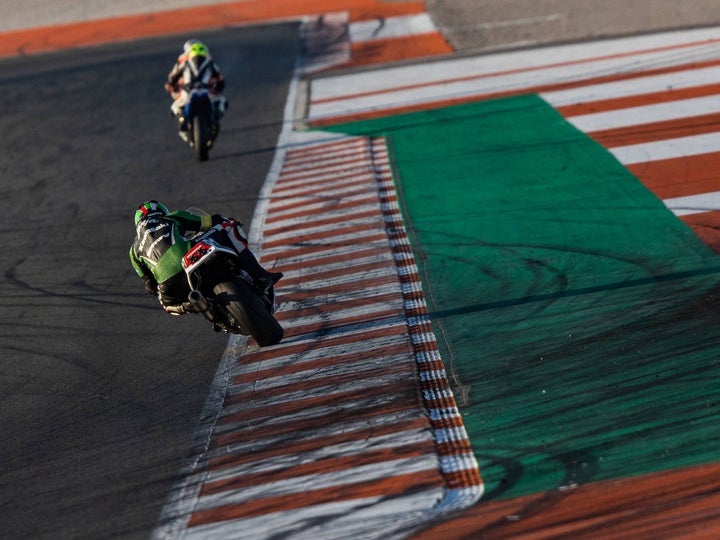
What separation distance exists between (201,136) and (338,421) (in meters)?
9.75

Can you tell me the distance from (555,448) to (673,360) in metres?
1.64

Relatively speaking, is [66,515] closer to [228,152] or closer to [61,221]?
[61,221]

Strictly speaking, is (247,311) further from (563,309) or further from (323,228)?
(323,228)

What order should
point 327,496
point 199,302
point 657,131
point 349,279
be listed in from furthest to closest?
1. point 657,131
2. point 349,279
3. point 199,302
4. point 327,496

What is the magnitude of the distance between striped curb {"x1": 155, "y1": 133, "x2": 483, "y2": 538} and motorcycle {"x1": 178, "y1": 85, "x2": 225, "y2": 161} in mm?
4842

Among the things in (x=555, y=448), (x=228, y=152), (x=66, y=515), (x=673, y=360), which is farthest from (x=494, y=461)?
(x=228, y=152)

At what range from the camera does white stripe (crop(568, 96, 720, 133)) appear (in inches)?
605

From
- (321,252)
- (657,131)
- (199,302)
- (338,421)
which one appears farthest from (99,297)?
(657,131)

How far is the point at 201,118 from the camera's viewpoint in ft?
53.5

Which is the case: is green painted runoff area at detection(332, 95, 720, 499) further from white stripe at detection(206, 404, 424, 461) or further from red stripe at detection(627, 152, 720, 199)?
white stripe at detection(206, 404, 424, 461)

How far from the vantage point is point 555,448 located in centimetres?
689

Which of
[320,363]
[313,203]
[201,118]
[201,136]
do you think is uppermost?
[320,363]

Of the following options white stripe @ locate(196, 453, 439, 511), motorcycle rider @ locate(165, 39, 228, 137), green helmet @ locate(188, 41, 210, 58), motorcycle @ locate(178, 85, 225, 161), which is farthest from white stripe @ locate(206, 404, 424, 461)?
green helmet @ locate(188, 41, 210, 58)

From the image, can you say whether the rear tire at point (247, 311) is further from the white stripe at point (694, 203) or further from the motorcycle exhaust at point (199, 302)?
the white stripe at point (694, 203)
